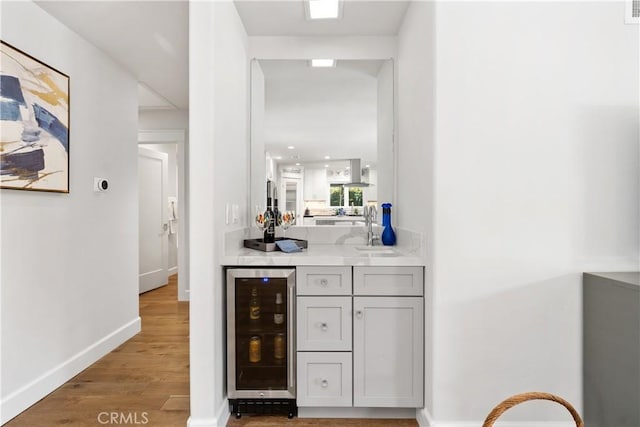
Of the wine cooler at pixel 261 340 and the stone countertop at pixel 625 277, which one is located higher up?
the stone countertop at pixel 625 277

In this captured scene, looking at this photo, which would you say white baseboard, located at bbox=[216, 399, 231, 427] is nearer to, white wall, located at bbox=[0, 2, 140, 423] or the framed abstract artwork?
white wall, located at bbox=[0, 2, 140, 423]

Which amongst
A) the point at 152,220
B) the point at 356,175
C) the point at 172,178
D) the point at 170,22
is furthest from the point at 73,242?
the point at 172,178

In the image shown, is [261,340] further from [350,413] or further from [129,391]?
[129,391]

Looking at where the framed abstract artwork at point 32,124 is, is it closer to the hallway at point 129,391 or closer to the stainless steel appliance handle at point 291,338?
the hallway at point 129,391

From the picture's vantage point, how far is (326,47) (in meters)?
2.67

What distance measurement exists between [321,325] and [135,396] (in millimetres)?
1301

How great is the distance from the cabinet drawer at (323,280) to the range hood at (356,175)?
870mm

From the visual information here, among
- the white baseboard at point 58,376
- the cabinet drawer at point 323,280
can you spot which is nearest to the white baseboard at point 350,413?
the cabinet drawer at point 323,280

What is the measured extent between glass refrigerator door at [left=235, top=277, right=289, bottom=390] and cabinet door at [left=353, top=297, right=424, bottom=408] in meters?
0.41

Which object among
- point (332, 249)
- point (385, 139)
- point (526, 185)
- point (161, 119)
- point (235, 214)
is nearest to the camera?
point (526, 185)

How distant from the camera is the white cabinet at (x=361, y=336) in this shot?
6.52 ft

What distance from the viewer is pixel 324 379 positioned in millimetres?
2018

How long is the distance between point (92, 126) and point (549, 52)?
3.06m

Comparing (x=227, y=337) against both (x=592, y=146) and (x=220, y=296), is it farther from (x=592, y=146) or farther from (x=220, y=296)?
(x=592, y=146)
